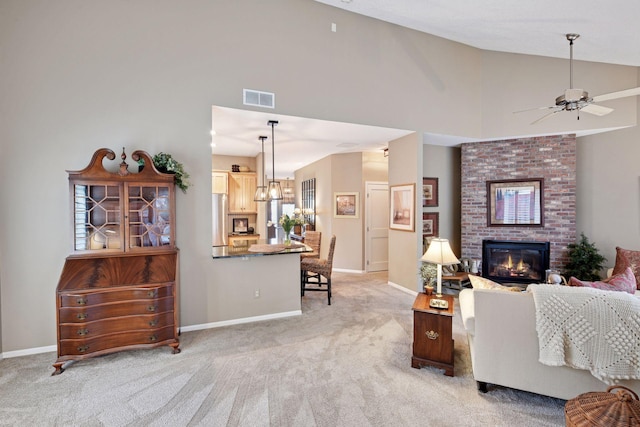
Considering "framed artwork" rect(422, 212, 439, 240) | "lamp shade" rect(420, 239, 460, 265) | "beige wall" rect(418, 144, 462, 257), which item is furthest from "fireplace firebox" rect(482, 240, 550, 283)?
"lamp shade" rect(420, 239, 460, 265)

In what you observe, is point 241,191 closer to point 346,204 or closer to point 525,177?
point 346,204

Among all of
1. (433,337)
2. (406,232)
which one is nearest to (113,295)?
(433,337)

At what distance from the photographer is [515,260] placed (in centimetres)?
555

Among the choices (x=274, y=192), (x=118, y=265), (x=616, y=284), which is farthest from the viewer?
(x=274, y=192)

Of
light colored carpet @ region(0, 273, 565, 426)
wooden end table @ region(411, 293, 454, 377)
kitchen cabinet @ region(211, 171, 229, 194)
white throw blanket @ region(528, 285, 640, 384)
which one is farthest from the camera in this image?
kitchen cabinet @ region(211, 171, 229, 194)

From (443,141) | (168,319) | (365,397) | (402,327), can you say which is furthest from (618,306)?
(443,141)

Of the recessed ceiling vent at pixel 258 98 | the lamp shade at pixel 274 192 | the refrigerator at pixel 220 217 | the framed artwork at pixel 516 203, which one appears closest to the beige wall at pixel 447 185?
the framed artwork at pixel 516 203

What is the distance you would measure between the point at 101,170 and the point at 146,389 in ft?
7.09

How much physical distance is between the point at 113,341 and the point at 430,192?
5724 mm

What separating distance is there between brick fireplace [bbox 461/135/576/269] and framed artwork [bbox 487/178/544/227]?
0.07 meters

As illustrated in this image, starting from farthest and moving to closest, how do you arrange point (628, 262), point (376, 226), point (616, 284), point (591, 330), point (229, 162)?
point (229, 162) → point (376, 226) → point (628, 262) → point (616, 284) → point (591, 330)

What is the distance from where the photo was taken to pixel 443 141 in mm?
5746

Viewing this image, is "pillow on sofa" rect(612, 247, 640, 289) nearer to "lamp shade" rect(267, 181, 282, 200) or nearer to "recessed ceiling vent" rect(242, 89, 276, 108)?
"lamp shade" rect(267, 181, 282, 200)

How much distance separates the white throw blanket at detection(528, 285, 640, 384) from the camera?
74.0 inches
